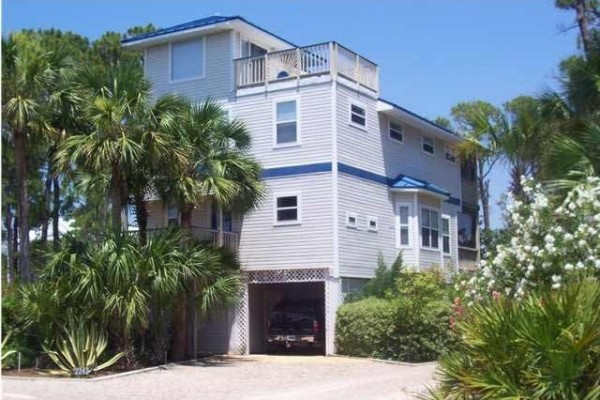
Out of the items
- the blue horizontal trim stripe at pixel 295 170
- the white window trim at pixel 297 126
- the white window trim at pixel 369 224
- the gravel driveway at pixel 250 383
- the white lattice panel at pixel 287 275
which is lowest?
the gravel driveway at pixel 250 383

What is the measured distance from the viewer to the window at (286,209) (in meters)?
26.0

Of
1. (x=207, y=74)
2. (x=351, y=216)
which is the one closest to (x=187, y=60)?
(x=207, y=74)

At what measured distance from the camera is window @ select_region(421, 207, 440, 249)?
2983 cm

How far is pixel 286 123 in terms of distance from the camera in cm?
2644

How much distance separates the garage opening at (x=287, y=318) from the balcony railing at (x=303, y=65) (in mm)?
6918

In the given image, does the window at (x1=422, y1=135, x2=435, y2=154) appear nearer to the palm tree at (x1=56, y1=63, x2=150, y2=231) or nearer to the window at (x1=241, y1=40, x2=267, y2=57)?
the window at (x1=241, y1=40, x2=267, y2=57)

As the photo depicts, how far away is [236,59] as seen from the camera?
27.5 meters

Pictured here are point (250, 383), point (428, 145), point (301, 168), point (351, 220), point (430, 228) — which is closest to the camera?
point (250, 383)

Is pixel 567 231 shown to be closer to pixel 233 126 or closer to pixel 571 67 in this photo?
pixel 571 67

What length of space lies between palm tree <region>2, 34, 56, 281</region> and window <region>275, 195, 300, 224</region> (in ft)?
25.4

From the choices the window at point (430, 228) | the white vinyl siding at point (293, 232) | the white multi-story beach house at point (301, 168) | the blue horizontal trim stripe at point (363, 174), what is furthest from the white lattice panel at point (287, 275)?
the window at point (430, 228)

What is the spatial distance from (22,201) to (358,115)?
10.9 m

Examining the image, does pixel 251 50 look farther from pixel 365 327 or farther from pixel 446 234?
pixel 365 327

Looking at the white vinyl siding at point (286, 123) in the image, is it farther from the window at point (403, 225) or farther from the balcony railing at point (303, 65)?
the window at point (403, 225)
